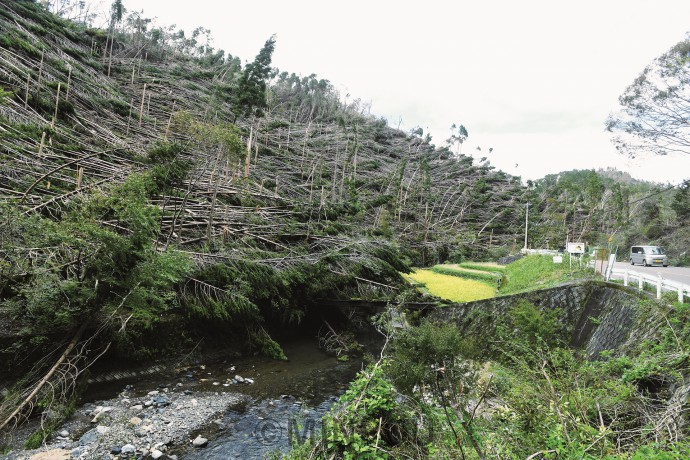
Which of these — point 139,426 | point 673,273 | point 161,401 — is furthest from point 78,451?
point 673,273

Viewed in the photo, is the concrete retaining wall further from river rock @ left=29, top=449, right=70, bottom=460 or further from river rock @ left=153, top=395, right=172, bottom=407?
river rock @ left=29, top=449, right=70, bottom=460

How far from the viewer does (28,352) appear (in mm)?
6832

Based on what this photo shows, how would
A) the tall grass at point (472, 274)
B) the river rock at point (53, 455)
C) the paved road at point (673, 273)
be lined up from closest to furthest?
the river rock at point (53, 455), the paved road at point (673, 273), the tall grass at point (472, 274)

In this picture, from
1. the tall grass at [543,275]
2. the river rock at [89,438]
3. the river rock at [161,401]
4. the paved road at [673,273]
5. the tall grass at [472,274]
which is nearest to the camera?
the river rock at [89,438]

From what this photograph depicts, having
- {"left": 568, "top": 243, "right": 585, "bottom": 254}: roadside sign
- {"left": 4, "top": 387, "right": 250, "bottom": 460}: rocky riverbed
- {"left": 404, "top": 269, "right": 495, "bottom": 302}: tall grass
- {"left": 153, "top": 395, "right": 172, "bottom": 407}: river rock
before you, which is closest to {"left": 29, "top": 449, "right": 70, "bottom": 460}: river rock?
{"left": 4, "top": 387, "right": 250, "bottom": 460}: rocky riverbed

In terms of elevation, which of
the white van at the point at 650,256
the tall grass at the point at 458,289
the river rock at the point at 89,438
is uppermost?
the white van at the point at 650,256

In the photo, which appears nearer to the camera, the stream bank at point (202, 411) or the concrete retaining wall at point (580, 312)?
the stream bank at point (202, 411)

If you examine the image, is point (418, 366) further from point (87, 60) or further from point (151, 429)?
point (87, 60)

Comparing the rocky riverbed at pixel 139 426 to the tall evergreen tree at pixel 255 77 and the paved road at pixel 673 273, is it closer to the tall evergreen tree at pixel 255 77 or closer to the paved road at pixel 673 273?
the paved road at pixel 673 273

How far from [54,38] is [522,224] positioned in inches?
1795

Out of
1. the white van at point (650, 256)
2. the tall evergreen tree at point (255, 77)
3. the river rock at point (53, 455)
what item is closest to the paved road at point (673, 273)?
the white van at point (650, 256)

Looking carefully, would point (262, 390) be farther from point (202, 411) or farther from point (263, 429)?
point (263, 429)

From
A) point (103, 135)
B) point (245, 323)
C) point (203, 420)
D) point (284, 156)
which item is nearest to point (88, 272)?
point (203, 420)

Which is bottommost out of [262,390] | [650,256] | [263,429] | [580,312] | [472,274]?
[262,390]
